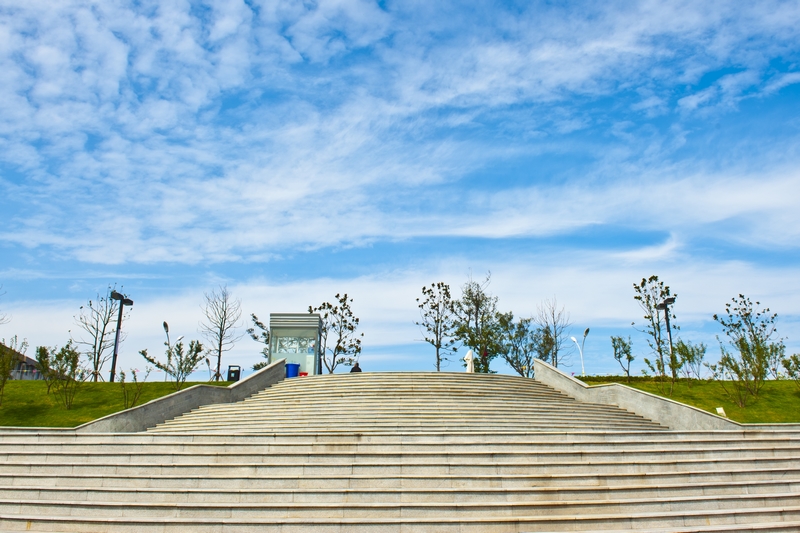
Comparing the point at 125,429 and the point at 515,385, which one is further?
the point at 515,385

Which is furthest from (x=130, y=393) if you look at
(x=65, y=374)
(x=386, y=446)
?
(x=386, y=446)

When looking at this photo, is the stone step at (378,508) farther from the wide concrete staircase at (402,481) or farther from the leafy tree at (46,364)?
the leafy tree at (46,364)

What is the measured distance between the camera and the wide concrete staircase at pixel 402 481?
7.88m

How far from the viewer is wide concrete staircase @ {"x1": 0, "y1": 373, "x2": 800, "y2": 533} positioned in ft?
25.8

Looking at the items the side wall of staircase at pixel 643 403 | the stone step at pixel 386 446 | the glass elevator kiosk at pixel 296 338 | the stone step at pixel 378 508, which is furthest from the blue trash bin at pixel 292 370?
→ the stone step at pixel 378 508

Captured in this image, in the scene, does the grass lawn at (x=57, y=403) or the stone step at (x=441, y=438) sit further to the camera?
the grass lawn at (x=57, y=403)

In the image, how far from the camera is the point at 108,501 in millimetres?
8391

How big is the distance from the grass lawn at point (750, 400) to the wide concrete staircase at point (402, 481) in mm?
7200

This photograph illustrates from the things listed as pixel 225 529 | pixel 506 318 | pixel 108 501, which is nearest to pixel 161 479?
pixel 108 501

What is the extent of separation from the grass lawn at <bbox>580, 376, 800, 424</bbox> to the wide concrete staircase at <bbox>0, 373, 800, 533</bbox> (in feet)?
23.6

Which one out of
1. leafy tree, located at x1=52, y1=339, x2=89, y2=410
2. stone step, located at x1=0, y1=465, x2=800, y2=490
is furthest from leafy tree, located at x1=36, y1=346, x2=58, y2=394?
stone step, located at x1=0, y1=465, x2=800, y2=490

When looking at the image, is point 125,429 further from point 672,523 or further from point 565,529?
point 672,523

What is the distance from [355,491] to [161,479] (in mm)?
3240

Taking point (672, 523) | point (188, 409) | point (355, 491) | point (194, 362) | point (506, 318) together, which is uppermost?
point (506, 318)
